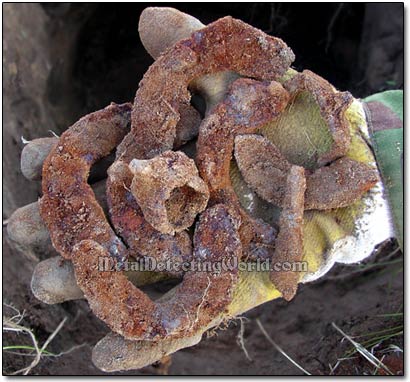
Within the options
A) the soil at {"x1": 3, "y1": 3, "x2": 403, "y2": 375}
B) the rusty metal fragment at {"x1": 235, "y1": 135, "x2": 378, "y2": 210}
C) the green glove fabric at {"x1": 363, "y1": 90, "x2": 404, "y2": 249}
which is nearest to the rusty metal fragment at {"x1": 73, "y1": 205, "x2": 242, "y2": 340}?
the rusty metal fragment at {"x1": 235, "y1": 135, "x2": 378, "y2": 210}

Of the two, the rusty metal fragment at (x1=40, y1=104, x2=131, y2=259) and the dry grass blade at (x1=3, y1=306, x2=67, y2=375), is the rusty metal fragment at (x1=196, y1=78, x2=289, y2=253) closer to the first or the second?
the rusty metal fragment at (x1=40, y1=104, x2=131, y2=259)

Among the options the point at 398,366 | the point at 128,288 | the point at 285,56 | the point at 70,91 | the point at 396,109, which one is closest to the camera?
the point at 128,288

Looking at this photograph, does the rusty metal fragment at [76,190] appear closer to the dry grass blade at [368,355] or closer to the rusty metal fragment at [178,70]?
the rusty metal fragment at [178,70]

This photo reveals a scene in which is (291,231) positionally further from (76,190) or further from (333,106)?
(76,190)

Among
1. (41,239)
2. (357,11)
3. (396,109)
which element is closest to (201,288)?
(41,239)

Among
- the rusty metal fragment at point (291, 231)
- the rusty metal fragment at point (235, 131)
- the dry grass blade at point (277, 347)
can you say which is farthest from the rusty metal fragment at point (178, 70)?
the dry grass blade at point (277, 347)

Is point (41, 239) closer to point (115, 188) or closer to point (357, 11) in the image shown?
point (115, 188)
